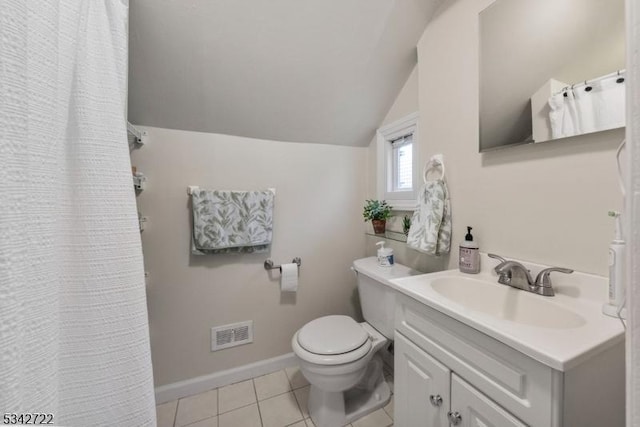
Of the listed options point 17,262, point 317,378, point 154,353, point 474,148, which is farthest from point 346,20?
point 154,353

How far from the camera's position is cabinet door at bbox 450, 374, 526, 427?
62 centimetres

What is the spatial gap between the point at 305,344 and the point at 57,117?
123cm

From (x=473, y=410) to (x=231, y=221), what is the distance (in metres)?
1.35

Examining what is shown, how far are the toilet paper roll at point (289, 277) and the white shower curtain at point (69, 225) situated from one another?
3.86 ft

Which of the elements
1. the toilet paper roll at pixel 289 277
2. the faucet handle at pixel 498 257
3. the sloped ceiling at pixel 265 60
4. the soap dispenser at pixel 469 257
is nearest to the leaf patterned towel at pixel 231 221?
the toilet paper roll at pixel 289 277

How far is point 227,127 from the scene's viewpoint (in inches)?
58.4

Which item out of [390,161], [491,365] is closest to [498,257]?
[491,365]

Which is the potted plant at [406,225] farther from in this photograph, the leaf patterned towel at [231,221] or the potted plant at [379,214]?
the leaf patterned towel at [231,221]

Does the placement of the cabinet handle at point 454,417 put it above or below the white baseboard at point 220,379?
above

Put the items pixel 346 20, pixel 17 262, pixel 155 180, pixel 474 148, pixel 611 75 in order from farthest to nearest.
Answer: pixel 155 180, pixel 346 20, pixel 474 148, pixel 611 75, pixel 17 262

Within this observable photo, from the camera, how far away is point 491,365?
648 mm

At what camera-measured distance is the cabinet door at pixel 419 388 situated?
791mm

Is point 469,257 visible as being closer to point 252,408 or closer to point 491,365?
point 491,365

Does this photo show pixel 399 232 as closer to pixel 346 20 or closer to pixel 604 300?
pixel 604 300
